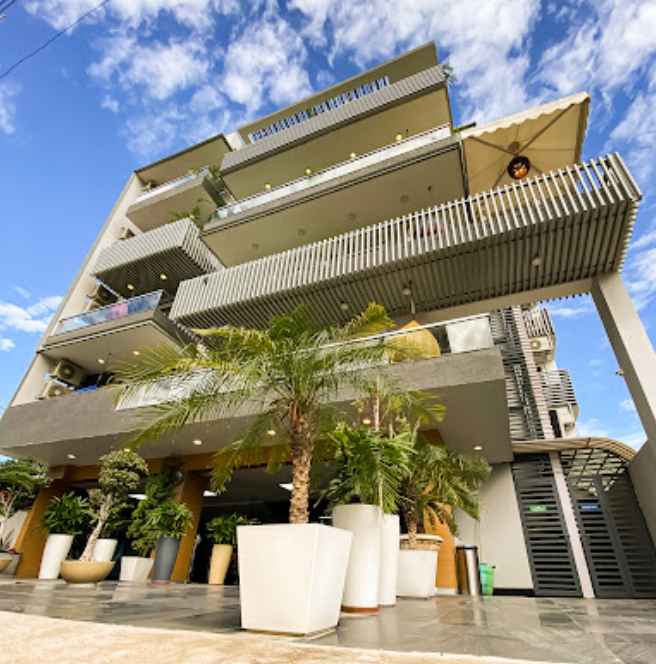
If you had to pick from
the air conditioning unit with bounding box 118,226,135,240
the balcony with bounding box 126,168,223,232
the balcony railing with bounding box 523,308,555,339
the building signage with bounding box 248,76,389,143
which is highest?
the building signage with bounding box 248,76,389,143

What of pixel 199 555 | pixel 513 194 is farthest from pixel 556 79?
pixel 199 555

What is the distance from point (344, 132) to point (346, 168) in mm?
3681

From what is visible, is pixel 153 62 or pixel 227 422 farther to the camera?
pixel 153 62

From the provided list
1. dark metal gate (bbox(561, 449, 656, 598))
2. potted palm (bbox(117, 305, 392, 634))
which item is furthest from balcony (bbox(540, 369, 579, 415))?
potted palm (bbox(117, 305, 392, 634))

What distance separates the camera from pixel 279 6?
34.4 feet

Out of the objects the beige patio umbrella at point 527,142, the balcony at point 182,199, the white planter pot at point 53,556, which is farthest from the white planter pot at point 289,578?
the balcony at point 182,199

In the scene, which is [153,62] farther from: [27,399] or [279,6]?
[27,399]

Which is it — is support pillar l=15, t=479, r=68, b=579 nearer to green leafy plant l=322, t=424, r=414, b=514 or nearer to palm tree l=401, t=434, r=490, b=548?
palm tree l=401, t=434, r=490, b=548

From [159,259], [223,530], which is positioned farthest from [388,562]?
[159,259]

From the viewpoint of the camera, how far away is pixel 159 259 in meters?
14.7

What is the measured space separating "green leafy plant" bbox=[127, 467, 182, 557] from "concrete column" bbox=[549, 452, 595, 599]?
9392mm

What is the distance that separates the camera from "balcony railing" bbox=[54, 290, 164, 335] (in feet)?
40.9

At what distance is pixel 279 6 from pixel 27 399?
15.3 meters

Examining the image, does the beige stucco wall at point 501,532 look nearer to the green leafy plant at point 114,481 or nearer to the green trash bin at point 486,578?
the green trash bin at point 486,578
